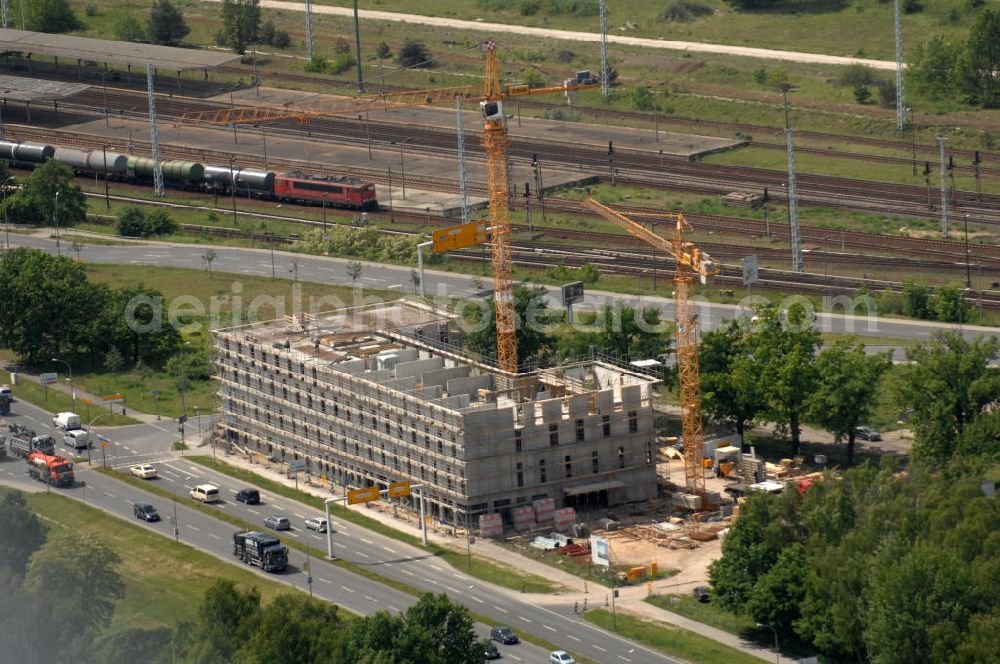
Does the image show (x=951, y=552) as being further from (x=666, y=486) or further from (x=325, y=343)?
(x=325, y=343)

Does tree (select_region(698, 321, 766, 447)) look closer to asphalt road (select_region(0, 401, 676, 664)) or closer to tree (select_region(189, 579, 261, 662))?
asphalt road (select_region(0, 401, 676, 664))

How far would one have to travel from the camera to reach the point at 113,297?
196 meters

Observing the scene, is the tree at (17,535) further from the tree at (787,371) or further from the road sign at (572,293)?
the road sign at (572,293)

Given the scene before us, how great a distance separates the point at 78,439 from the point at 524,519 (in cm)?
3955

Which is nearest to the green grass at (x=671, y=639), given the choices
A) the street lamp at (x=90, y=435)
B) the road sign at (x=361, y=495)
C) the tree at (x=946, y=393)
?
the road sign at (x=361, y=495)

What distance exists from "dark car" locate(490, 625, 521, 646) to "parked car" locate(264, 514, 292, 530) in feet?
82.0

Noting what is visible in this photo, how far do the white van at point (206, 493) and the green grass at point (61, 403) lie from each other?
63.2 feet

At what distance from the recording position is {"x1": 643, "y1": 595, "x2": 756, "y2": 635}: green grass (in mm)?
135625

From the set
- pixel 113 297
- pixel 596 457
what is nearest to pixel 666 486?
pixel 596 457

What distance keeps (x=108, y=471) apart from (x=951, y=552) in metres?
69.3

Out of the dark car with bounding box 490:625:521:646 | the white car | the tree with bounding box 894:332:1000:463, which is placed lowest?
the dark car with bounding box 490:625:521:646

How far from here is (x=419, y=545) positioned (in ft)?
497

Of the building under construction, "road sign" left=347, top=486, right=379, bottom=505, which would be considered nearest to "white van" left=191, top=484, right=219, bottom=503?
the building under construction

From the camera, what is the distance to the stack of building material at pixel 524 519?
154 m
